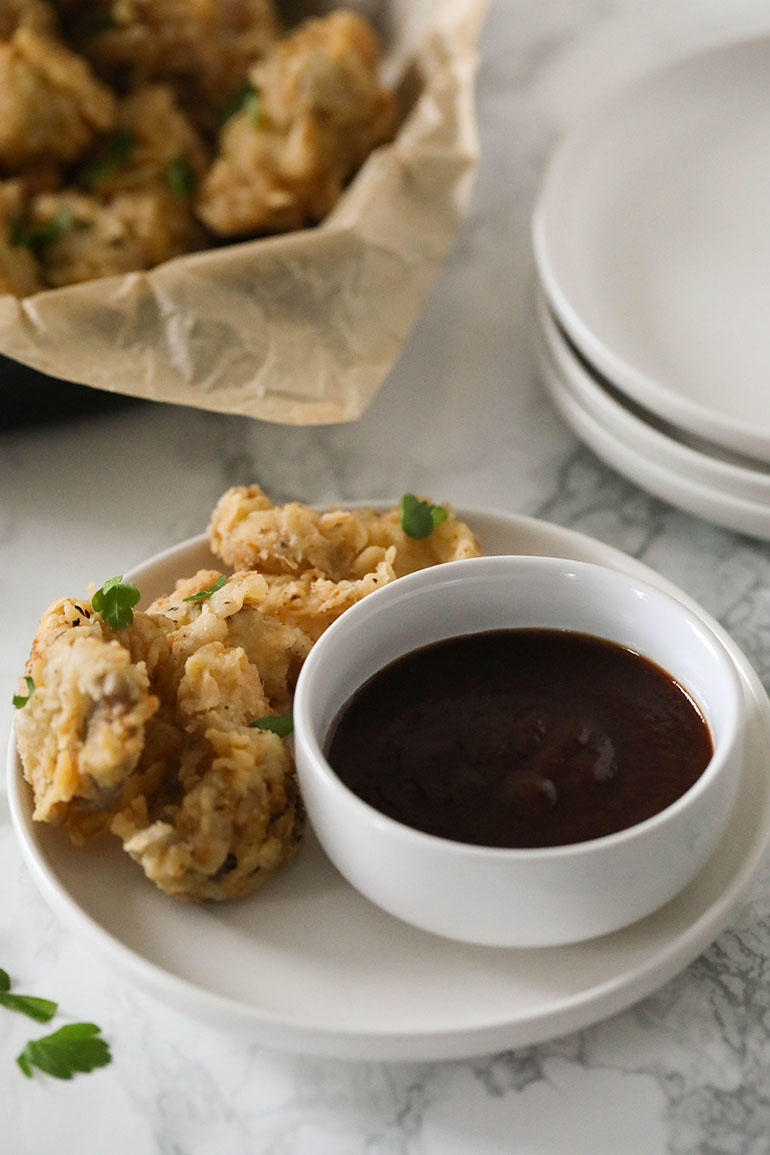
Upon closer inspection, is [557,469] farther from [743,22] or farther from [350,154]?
[743,22]

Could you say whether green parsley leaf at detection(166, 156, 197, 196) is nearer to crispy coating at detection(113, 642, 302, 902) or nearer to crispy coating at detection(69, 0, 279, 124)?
crispy coating at detection(69, 0, 279, 124)

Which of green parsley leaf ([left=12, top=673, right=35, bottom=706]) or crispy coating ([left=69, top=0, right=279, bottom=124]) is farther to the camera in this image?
crispy coating ([left=69, top=0, right=279, bottom=124])

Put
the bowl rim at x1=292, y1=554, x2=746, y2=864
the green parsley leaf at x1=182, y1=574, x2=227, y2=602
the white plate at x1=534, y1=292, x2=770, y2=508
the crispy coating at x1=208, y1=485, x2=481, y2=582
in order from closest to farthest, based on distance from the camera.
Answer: the bowl rim at x1=292, y1=554, x2=746, y2=864
the green parsley leaf at x1=182, y1=574, x2=227, y2=602
the crispy coating at x1=208, y1=485, x2=481, y2=582
the white plate at x1=534, y1=292, x2=770, y2=508

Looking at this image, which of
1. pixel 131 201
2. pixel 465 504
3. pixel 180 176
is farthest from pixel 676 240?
pixel 131 201

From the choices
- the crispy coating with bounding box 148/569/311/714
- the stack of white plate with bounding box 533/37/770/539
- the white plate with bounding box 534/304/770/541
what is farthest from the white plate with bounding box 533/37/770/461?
the crispy coating with bounding box 148/569/311/714

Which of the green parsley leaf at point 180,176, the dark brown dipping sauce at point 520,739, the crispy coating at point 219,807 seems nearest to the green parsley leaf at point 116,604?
the crispy coating at point 219,807

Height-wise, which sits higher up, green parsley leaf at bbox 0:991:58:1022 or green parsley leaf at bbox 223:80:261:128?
green parsley leaf at bbox 223:80:261:128
